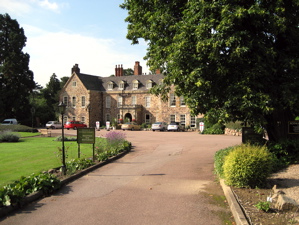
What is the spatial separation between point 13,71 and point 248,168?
152 ft

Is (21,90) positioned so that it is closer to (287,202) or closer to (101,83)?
(101,83)

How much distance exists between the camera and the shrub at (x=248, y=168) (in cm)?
667

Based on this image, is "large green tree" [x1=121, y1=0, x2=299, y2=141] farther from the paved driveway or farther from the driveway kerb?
the driveway kerb

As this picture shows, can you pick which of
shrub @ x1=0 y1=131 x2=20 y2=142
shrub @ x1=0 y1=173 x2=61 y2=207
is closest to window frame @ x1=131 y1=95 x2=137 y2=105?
shrub @ x1=0 y1=131 x2=20 y2=142

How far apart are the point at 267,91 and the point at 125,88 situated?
40.6 metres

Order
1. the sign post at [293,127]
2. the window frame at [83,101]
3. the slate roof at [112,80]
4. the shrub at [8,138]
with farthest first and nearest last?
the window frame at [83,101], the slate roof at [112,80], the shrub at [8,138], the sign post at [293,127]

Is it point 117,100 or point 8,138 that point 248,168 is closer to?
point 8,138

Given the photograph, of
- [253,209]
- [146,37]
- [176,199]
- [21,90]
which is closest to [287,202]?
[253,209]

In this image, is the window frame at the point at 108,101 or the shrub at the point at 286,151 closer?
the shrub at the point at 286,151

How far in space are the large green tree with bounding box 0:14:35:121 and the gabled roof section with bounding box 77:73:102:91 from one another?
30.1 feet

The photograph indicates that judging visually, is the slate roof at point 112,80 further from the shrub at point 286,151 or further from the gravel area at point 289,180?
the gravel area at point 289,180

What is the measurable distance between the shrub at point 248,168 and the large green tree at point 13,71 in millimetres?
44889

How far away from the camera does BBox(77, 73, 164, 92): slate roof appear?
154 ft

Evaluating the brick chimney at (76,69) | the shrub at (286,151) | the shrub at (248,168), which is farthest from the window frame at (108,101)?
the shrub at (248,168)
